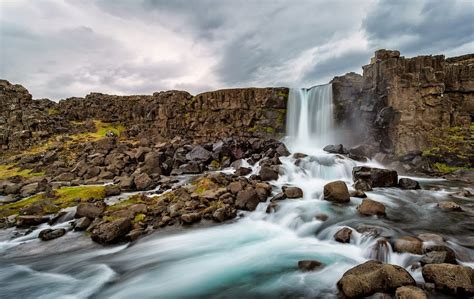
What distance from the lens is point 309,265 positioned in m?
10.3

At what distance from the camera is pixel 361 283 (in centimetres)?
780

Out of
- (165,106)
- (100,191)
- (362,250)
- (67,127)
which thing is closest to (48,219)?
(100,191)

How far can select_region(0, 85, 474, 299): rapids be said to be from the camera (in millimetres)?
9703

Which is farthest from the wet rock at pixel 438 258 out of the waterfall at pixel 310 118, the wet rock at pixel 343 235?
the waterfall at pixel 310 118

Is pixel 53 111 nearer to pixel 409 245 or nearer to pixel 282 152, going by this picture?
pixel 282 152

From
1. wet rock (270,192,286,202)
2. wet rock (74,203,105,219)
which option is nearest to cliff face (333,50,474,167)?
wet rock (270,192,286,202)

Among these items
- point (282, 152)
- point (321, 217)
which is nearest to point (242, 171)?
point (282, 152)

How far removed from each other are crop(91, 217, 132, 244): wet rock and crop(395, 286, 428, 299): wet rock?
38.6 ft

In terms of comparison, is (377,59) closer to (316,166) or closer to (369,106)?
(369,106)

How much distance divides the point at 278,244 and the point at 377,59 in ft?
83.4

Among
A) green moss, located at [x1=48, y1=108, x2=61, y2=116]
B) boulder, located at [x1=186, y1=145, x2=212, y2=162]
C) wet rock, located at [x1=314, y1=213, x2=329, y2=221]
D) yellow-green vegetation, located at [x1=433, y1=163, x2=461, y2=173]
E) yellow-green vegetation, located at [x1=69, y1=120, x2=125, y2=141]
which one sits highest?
green moss, located at [x1=48, y1=108, x2=61, y2=116]

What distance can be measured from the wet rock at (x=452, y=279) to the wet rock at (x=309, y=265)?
3.31 metres

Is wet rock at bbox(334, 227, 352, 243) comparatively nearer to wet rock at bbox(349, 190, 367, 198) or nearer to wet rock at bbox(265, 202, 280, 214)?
wet rock at bbox(265, 202, 280, 214)

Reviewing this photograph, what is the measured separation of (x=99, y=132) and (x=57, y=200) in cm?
3474
